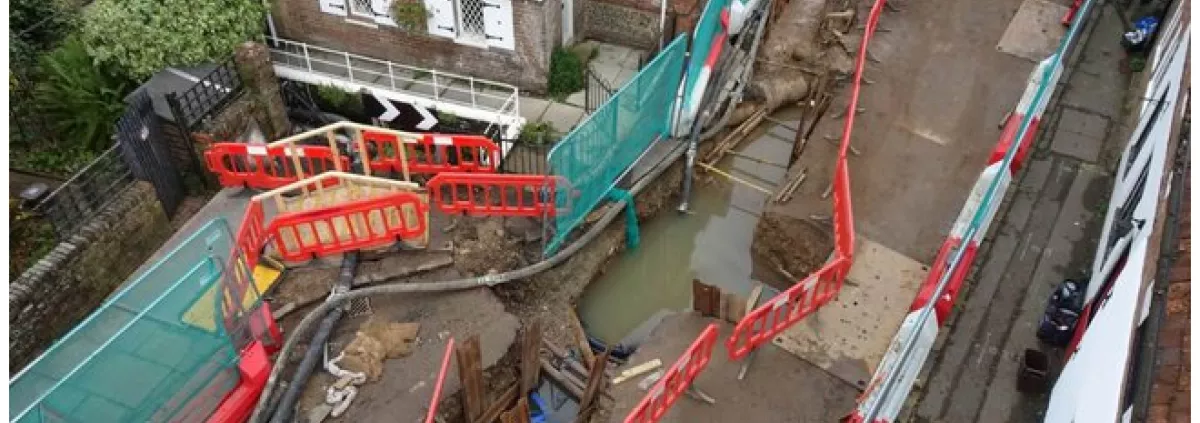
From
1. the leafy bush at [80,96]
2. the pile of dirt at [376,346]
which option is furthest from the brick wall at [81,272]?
the pile of dirt at [376,346]

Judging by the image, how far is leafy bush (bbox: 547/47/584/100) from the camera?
15009 mm

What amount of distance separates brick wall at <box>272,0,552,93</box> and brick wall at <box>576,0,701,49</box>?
1145 millimetres

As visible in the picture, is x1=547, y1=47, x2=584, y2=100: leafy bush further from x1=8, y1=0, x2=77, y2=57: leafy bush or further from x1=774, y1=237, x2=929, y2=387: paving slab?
x1=8, y1=0, x2=77, y2=57: leafy bush

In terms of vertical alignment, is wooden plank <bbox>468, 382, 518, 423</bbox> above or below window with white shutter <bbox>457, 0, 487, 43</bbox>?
below

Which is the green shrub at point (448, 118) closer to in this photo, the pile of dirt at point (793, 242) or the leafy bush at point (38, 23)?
the pile of dirt at point (793, 242)

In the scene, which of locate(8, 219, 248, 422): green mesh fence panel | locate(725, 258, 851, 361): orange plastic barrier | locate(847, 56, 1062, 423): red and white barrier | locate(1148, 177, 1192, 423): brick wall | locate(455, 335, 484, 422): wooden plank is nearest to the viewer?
locate(1148, 177, 1192, 423): brick wall

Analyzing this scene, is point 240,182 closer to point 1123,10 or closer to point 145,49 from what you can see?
point 145,49

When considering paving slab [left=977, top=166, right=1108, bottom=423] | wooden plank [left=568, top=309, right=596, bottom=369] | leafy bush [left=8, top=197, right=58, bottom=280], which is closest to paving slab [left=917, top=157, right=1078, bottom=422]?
paving slab [left=977, top=166, right=1108, bottom=423]

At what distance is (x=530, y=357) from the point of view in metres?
10.6

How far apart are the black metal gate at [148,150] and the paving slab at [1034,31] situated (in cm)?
1456

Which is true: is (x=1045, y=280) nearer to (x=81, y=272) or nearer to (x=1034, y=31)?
(x=1034, y=31)

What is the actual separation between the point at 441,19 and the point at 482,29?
71cm

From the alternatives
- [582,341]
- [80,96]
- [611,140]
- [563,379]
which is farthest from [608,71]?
[80,96]

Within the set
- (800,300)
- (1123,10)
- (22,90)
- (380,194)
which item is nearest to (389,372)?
(380,194)
